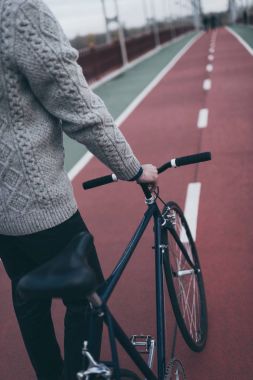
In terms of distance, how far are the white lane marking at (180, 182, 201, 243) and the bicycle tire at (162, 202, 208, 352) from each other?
3.62 feet

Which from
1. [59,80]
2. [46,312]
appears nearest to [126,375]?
[46,312]

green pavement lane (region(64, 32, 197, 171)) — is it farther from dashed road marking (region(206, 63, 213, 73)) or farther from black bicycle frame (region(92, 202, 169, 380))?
black bicycle frame (region(92, 202, 169, 380))

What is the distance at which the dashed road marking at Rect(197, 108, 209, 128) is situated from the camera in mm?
8009

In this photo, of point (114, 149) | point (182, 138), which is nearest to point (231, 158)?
point (182, 138)

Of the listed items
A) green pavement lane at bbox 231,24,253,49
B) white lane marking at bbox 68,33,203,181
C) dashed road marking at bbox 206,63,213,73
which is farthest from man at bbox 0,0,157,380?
green pavement lane at bbox 231,24,253,49

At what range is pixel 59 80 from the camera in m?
1.51

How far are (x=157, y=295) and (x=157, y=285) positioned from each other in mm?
47

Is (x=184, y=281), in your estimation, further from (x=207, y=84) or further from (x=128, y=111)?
(x=207, y=84)

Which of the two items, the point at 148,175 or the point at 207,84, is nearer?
the point at 148,175

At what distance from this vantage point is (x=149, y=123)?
8852 mm

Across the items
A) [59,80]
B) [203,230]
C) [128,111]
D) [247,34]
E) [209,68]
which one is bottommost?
[203,230]

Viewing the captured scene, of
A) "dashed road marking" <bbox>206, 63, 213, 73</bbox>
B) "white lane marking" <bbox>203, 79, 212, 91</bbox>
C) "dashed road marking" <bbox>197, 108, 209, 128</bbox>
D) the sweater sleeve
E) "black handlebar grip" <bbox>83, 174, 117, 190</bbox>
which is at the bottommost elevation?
"dashed road marking" <bbox>197, 108, 209, 128</bbox>

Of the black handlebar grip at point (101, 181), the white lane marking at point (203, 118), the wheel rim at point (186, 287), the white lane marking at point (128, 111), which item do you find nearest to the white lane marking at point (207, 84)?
the white lane marking at point (128, 111)

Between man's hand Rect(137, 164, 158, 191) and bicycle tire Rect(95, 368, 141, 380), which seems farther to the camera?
man's hand Rect(137, 164, 158, 191)
